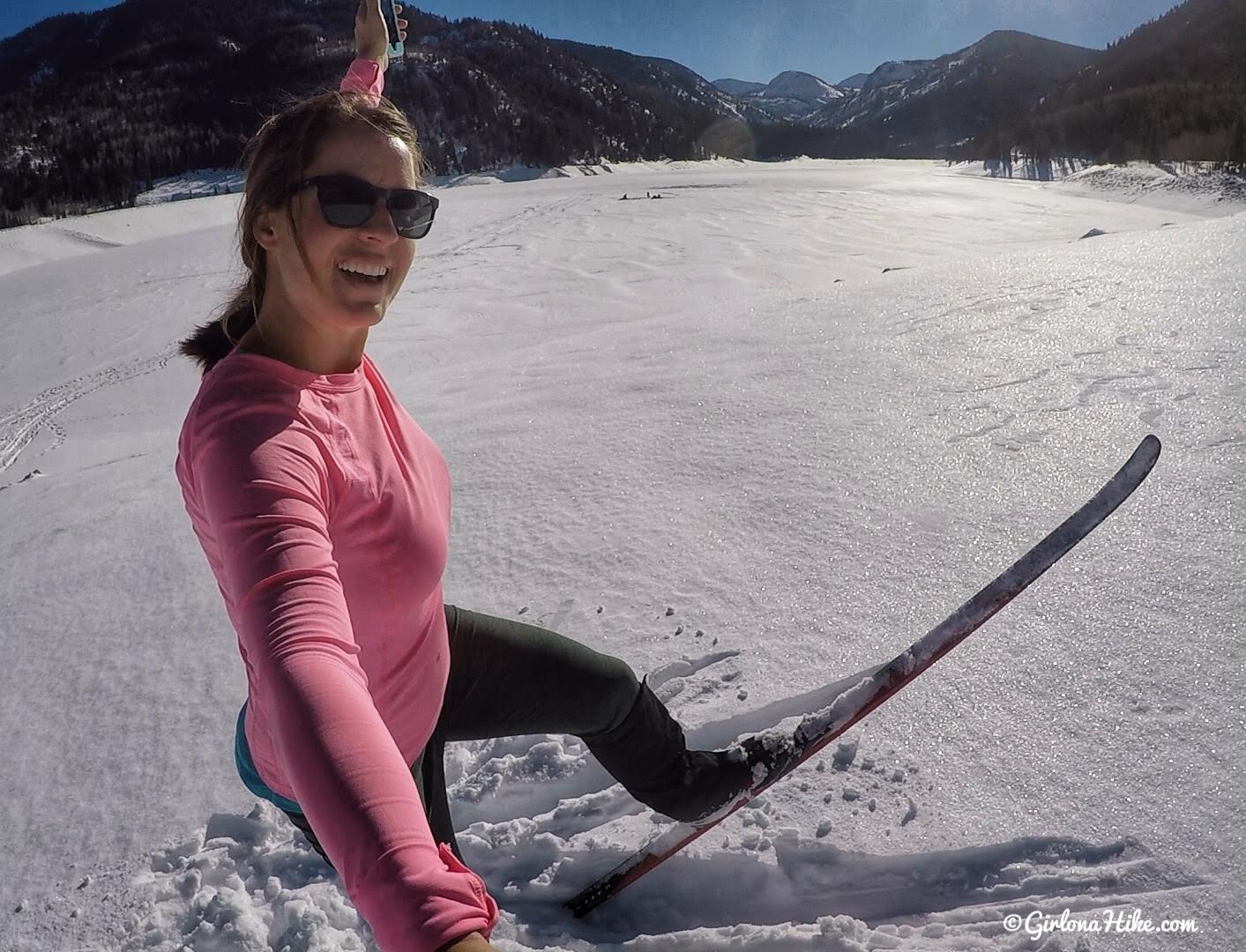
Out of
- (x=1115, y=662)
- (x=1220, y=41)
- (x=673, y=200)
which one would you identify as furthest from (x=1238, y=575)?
(x=1220, y=41)

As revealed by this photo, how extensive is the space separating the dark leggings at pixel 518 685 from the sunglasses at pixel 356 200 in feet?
2.43

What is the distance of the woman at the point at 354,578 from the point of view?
0.71 meters

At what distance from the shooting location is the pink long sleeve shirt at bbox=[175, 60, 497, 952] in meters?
0.66

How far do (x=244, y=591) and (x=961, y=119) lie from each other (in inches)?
6768

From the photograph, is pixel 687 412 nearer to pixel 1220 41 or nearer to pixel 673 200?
pixel 673 200

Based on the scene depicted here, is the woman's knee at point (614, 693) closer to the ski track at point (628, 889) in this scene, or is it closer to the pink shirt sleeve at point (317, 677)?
the ski track at point (628, 889)

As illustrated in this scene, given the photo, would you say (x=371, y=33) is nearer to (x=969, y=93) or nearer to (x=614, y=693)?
(x=614, y=693)

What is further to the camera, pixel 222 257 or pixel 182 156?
pixel 182 156

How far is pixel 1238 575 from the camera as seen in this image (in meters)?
2.14

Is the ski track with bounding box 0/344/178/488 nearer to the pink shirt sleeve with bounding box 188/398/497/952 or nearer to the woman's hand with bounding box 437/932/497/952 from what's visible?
the pink shirt sleeve with bounding box 188/398/497/952

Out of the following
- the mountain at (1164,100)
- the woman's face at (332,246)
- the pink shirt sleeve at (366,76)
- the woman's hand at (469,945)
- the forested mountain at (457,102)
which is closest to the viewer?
the woman's hand at (469,945)

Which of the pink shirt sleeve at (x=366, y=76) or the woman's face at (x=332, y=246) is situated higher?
the pink shirt sleeve at (x=366, y=76)

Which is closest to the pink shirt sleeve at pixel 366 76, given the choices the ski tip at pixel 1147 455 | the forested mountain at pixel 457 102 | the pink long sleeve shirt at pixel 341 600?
the pink long sleeve shirt at pixel 341 600

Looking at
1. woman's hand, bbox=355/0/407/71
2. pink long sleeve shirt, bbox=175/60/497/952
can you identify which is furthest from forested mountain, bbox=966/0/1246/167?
pink long sleeve shirt, bbox=175/60/497/952
